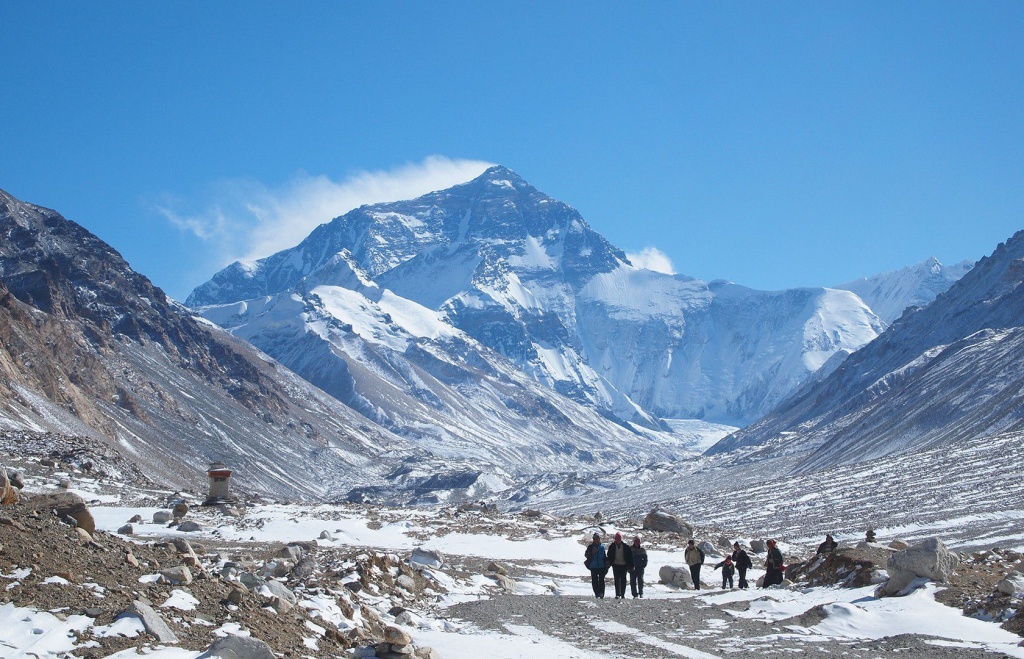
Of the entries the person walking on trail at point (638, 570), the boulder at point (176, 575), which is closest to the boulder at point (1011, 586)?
the person walking on trail at point (638, 570)

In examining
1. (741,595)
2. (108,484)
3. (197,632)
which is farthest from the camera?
(108,484)

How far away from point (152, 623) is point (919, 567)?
17.0m

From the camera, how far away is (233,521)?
43.5 m

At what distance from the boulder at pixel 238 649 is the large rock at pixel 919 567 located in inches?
597

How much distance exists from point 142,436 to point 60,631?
586 feet

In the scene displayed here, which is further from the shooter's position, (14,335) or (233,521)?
(14,335)

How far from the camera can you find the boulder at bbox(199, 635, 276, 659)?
14.1 meters

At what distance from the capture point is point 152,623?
14.9 m

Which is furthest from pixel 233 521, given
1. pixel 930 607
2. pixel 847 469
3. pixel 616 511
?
pixel 616 511

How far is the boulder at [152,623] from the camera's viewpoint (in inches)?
580

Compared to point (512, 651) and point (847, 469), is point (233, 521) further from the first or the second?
point (847, 469)

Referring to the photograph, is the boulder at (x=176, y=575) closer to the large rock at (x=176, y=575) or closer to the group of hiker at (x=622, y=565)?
the large rock at (x=176, y=575)

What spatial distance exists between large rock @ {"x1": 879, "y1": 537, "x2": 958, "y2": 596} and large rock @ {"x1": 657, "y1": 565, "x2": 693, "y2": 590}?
8.98 metres

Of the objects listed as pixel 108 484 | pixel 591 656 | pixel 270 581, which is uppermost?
pixel 108 484
